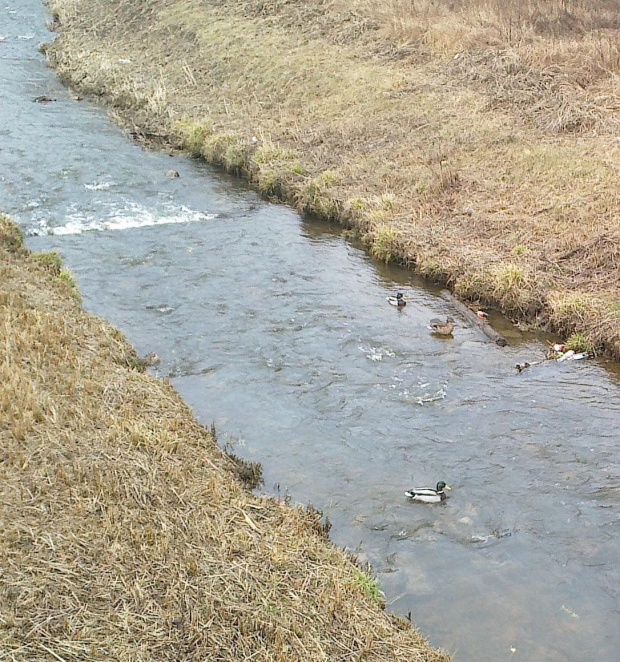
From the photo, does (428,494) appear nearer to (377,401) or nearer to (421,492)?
(421,492)

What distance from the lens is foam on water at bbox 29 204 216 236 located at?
57.0 feet

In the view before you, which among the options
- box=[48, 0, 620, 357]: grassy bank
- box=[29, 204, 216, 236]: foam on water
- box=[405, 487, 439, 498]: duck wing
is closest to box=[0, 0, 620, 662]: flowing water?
box=[29, 204, 216, 236]: foam on water

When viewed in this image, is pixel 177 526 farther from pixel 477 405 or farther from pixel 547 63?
pixel 547 63

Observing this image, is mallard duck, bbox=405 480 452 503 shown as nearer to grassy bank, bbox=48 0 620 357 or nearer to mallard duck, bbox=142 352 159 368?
mallard duck, bbox=142 352 159 368

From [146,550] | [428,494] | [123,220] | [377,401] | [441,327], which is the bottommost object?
[123,220]

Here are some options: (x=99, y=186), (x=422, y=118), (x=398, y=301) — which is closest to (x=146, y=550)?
(x=398, y=301)

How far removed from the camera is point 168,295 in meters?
14.6

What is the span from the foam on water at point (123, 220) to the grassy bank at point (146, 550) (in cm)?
804

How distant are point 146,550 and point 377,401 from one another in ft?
17.6

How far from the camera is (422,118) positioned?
21531mm

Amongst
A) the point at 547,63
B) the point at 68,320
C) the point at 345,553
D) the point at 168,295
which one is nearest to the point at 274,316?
the point at 168,295

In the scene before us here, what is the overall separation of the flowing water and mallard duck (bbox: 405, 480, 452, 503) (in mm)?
117

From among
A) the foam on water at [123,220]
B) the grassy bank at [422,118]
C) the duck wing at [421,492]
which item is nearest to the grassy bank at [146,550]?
the duck wing at [421,492]

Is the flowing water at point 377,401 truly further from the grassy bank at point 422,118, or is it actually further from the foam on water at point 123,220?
the grassy bank at point 422,118
